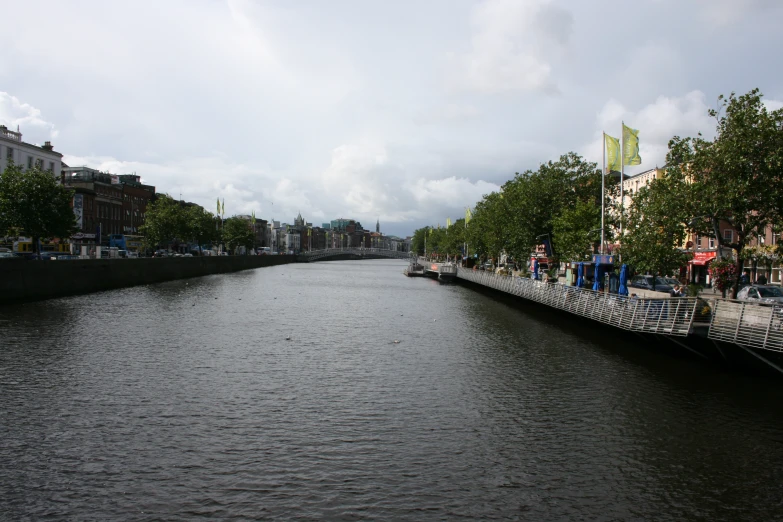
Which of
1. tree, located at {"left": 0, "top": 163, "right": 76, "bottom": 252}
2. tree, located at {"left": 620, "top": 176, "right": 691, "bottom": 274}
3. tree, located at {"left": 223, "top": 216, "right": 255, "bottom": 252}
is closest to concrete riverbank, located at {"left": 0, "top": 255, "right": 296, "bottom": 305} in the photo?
tree, located at {"left": 0, "top": 163, "right": 76, "bottom": 252}

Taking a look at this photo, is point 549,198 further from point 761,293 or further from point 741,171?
point 741,171

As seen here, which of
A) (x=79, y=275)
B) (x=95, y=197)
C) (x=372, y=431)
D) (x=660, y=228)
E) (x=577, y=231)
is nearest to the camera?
(x=372, y=431)

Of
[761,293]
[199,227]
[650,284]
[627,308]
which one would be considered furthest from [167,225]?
[761,293]

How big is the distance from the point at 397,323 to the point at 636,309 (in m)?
16.6

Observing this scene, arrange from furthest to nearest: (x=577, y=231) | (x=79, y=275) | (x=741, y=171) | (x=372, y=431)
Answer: (x=79, y=275) < (x=577, y=231) < (x=741, y=171) < (x=372, y=431)

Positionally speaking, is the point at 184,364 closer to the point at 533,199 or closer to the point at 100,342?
the point at 100,342

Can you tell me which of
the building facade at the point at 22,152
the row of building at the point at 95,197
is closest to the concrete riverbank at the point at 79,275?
the row of building at the point at 95,197

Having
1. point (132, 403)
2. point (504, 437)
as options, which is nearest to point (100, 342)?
point (132, 403)

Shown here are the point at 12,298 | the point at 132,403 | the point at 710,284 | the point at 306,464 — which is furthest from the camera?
the point at 710,284

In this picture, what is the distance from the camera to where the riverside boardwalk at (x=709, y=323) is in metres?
22.9

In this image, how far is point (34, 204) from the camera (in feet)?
194

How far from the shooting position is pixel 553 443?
1683cm

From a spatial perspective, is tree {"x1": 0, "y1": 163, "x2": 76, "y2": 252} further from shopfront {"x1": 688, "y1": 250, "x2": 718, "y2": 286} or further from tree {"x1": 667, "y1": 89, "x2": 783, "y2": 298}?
shopfront {"x1": 688, "y1": 250, "x2": 718, "y2": 286}

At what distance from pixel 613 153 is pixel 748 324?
21433mm
